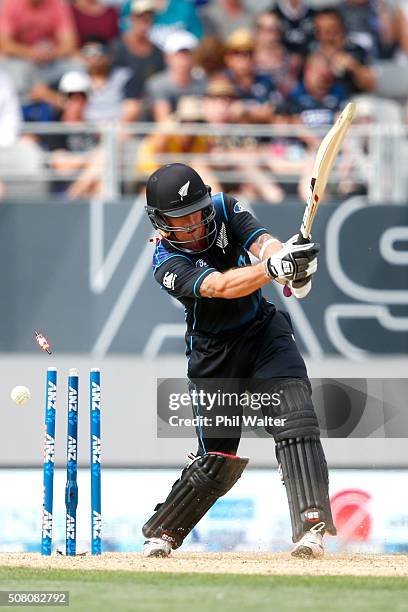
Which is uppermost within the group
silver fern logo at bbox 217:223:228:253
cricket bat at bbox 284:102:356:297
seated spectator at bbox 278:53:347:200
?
seated spectator at bbox 278:53:347:200

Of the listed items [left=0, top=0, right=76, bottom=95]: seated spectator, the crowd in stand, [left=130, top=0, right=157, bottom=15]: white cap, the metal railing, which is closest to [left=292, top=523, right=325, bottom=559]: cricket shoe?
the metal railing

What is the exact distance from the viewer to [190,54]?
12.9 metres

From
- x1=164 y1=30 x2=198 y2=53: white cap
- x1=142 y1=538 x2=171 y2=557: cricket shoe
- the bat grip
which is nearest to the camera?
the bat grip

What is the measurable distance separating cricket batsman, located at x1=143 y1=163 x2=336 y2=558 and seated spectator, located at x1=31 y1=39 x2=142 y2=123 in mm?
6592

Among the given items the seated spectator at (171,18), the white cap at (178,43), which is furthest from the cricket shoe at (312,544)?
the seated spectator at (171,18)

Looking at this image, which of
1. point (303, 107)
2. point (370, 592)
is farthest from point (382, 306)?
point (370, 592)

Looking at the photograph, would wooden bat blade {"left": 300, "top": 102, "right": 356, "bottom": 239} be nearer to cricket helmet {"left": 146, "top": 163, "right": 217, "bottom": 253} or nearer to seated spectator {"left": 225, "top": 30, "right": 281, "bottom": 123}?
cricket helmet {"left": 146, "top": 163, "right": 217, "bottom": 253}

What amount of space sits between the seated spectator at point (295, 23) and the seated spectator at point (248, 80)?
528mm

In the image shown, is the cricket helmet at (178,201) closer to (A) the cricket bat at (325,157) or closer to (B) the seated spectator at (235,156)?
(A) the cricket bat at (325,157)

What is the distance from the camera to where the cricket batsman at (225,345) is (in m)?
6.18

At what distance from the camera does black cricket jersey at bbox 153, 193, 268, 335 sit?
20.7 ft

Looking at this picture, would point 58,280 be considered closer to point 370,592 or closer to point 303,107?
point 303,107

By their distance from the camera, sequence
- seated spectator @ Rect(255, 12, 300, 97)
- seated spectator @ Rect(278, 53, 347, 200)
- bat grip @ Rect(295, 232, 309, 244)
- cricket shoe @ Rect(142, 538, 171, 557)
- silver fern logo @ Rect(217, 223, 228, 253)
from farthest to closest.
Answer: seated spectator @ Rect(255, 12, 300, 97) < seated spectator @ Rect(278, 53, 347, 200) < cricket shoe @ Rect(142, 538, 171, 557) < silver fern logo @ Rect(217, 223, 228, 253) < bat grip @ Rect(295, 232, 309, 244)

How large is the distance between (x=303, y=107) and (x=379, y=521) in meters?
6.41
